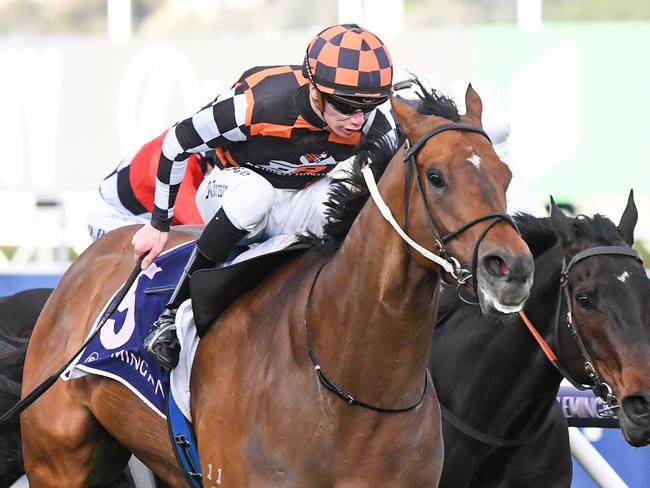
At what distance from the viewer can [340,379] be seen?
10.3 ft

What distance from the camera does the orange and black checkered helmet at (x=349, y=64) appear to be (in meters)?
3.27

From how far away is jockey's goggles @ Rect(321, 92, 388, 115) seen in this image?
10.8ft

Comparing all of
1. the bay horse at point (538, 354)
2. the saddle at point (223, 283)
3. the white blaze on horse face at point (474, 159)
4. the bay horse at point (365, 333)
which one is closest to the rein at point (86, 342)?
the bay horse at point (365, 333)

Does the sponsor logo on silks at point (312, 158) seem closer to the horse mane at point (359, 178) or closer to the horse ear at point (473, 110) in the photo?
the horse mane at point (359, 178)

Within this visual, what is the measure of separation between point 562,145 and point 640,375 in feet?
12.3

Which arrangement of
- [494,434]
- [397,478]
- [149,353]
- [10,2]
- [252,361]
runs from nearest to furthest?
[397,478] < [252,361] < [149,353] < [494,434] < [10,2]

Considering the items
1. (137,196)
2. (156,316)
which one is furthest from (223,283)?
(137,196)

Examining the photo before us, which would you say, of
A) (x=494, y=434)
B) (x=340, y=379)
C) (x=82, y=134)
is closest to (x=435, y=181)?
(x=340, y=379)

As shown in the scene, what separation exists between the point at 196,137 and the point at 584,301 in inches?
47.8

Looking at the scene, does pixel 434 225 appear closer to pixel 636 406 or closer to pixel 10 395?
pixel 636 406

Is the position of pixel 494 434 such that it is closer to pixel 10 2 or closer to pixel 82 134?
pixel 82 134

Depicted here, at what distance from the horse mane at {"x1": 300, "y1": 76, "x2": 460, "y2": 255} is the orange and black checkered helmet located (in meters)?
0.10

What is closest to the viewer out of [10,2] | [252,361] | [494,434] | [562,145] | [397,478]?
[397,478]

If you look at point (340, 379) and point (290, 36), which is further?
point (290, 36)
